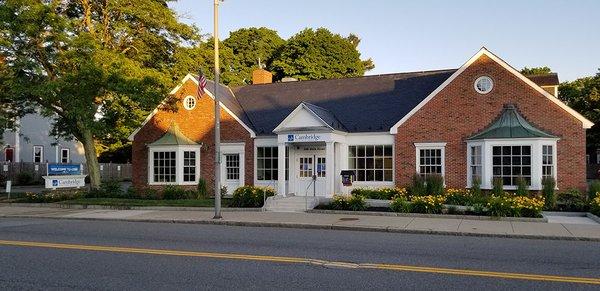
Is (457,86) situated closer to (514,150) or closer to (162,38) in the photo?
(514,150)

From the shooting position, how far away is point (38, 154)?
46.9m

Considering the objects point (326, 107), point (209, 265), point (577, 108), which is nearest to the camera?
point (209, 265)

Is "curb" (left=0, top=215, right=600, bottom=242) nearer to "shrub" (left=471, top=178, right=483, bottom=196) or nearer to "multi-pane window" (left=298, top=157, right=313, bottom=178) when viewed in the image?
"shrub" (left=471, top=178, right=483, bottom=196)

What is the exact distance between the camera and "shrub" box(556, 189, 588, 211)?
19.6 meters

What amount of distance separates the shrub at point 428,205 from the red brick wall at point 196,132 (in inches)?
379

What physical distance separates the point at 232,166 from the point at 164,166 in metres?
3.70

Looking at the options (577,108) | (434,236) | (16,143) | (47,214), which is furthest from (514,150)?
(16,143)

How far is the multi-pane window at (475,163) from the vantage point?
22316 mm

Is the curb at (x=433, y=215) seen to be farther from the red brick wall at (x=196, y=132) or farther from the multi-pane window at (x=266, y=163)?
the red brick wall at (x=196, y=132)

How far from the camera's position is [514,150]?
2161 cm

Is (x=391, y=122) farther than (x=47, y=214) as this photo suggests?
Yes

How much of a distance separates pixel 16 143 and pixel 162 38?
2268 cm

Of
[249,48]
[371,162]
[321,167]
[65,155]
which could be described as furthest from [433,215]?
[65,155]

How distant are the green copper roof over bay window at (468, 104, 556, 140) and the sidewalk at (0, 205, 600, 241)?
5698 mm
